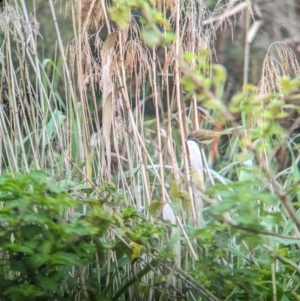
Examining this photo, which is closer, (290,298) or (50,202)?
(50,202)

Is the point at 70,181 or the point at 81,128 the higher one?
the point at 81,128

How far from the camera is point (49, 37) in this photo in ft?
15.6

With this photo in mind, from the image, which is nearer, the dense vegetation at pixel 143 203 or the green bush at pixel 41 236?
the dense vegetation at pixel 143 203

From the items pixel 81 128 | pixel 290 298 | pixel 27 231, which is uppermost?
pixel 81 128

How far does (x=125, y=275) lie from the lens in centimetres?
244

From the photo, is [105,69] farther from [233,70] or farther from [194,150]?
[233,70]

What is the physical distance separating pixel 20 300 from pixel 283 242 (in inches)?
34.7

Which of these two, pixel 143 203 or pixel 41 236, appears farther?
pixel 143 203

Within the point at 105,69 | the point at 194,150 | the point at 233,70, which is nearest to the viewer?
the point at 105,69

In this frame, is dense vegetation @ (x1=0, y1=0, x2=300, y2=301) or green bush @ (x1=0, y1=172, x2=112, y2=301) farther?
green bush @ (x1=0, y1=172, x2=112, y2=301)

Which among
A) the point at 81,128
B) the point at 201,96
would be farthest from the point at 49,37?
the point at 201,96

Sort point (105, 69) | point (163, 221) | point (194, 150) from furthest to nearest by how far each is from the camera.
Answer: point (194, 150)
point (105, 69)
point (163, 221)

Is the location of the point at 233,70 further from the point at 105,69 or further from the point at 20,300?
the point at 20,300

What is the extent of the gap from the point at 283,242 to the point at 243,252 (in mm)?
169
